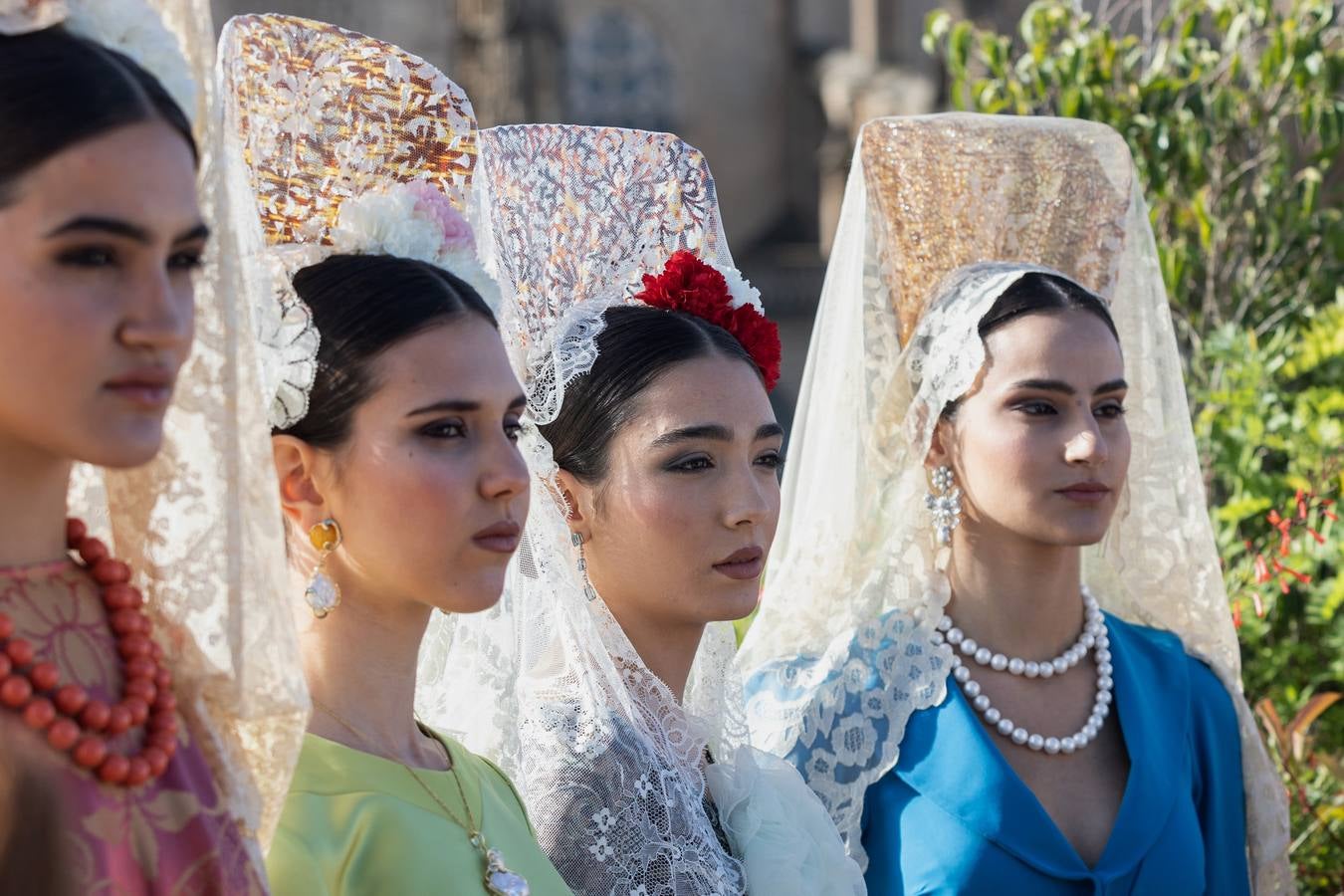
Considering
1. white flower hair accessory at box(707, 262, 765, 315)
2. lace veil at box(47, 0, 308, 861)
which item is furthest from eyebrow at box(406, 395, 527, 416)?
white flower hair accessory at box(707, 262, 765, 315)

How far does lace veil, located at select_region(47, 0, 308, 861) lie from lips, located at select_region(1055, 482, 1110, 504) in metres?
1.91

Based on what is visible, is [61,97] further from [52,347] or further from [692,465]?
[692,465]

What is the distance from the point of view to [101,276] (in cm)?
158

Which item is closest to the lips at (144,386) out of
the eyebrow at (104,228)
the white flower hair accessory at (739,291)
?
the eyebrow at (104,228)

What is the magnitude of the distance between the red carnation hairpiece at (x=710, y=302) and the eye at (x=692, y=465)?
0.26 m

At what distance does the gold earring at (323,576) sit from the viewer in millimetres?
2188

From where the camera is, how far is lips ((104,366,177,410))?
1583 mm

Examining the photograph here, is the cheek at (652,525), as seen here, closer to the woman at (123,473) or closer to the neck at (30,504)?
the woman at (123,473)

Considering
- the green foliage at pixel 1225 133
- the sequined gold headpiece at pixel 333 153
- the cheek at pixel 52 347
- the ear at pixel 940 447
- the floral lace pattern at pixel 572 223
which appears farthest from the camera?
the green foliage at pixel 1225 133

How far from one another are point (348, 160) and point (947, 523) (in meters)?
1.54

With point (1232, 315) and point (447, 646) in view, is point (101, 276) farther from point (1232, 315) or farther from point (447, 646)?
point (1232, 315)

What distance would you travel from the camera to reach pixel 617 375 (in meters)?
2.90

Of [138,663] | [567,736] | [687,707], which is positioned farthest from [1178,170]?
[138,663]

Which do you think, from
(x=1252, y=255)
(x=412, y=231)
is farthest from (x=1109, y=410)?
(x=1252, y=255)
